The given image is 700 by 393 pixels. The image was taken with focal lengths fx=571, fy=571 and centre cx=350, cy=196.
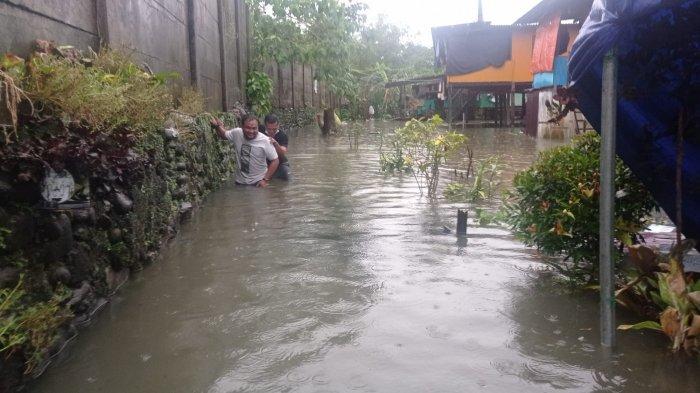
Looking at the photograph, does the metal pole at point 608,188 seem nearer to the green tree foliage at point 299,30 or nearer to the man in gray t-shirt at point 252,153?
the man in gray t-shirt at point 252,153

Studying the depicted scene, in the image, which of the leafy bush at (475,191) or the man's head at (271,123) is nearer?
the leafy bush at (475,191)

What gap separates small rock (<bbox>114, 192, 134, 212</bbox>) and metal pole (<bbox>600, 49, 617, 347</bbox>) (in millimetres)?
2969

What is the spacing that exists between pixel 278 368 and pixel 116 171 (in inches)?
68.5

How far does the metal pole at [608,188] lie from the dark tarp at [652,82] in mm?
139

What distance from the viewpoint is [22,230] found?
9.21 ft

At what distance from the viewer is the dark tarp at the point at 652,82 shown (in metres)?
2.82

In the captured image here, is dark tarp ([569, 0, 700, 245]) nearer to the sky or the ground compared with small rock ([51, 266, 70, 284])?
nearer to the sky

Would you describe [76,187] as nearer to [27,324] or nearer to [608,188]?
[27,324]

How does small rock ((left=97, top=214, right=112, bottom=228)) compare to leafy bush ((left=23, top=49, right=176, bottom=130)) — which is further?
small rock ((left=97, top=214, right=112, bottom=228))

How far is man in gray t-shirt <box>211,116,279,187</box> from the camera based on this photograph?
8.02m

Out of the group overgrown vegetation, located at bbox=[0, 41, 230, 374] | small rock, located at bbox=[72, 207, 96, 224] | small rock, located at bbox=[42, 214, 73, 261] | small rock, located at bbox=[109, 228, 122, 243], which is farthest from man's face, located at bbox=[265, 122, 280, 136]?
small rock, located at bbox=[42, 214, 73, 261]

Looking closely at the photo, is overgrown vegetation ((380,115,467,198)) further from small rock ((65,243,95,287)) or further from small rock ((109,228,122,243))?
small rock ((65,243,95,287))

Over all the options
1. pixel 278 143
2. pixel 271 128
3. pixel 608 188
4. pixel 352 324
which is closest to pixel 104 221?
pixel 352 324

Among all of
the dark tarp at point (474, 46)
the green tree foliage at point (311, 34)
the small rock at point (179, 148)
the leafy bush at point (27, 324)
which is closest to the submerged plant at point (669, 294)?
the leafy bush at point (27, 324)
